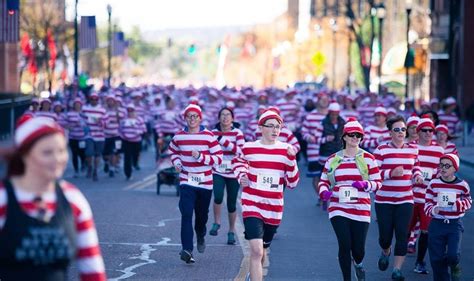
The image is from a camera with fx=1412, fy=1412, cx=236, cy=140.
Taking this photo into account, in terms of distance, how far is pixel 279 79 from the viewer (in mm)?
149375

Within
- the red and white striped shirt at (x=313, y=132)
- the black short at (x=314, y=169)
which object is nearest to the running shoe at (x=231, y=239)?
the red and white striped shirt at (x=313, y=132)

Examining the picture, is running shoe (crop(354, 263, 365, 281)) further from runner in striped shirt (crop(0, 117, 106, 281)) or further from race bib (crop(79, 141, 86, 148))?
race bib (crop(79, 141, 86, 148))

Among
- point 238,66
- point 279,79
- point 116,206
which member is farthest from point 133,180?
point 238,66

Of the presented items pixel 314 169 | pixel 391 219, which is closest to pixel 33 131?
pixel 391 219

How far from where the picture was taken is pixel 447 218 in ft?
42.8

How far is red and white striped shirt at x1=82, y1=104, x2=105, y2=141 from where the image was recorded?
99.3 ft

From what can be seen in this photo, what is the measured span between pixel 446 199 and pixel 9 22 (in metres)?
32.5

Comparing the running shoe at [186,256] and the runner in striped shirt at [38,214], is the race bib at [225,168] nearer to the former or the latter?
the running shoe at [186,256]

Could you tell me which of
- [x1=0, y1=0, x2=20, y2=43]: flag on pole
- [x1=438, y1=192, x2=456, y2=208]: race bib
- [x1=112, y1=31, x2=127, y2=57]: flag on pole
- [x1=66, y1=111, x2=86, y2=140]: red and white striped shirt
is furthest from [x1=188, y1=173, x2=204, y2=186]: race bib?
[x1=112, y1=31, x2=127, y2=57]: flag on pole

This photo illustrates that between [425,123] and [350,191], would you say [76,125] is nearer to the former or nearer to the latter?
[425,123]

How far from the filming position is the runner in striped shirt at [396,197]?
14094 millimetres

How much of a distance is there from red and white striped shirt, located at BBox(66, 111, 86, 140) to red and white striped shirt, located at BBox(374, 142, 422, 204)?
1660 centimetres

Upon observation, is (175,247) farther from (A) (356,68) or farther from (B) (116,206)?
(A) (356,68)

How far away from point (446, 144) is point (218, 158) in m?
3.08
